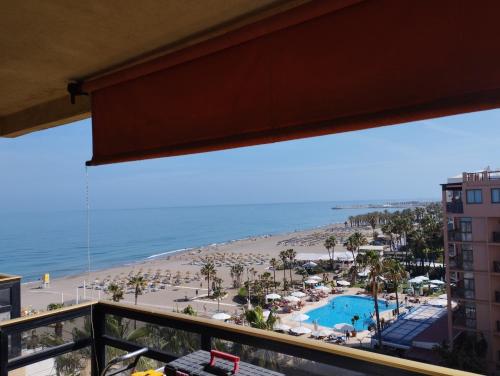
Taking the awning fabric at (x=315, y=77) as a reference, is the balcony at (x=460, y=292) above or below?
below

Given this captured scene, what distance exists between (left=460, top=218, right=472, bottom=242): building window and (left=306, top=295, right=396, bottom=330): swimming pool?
6.10 metres

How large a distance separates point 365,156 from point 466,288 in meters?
61.8

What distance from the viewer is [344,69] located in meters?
1.15

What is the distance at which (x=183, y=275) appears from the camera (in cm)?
3259

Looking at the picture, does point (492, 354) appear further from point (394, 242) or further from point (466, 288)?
point (394, 242)

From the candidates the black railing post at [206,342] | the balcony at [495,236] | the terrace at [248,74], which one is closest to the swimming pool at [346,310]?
the balcony at [495,236]

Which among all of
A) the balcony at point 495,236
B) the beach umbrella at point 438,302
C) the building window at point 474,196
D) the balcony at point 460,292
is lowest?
the beach umbrella at point 438,302

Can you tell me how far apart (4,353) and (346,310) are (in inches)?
843

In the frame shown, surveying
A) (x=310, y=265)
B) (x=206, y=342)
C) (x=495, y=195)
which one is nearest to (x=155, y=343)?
(x=206, y=342)

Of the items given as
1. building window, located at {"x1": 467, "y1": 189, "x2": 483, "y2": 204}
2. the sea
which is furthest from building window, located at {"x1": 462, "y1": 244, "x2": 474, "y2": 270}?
the sea

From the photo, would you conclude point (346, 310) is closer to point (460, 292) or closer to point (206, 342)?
point (460, 292)

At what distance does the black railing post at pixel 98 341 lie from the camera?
248 cm

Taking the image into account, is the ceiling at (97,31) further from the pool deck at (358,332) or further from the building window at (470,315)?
the building window at (470,315)

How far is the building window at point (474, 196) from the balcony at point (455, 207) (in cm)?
50
